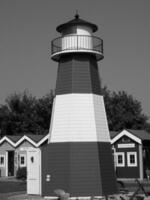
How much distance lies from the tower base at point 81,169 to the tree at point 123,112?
125ft

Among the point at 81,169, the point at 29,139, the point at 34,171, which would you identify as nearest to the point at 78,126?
the point at 81,169

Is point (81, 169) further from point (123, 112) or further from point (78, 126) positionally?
point (123, 112)

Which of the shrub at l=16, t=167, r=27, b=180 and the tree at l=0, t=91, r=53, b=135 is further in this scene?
the tree at l=0, t=91, r=53, b=135

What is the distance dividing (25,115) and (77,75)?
4065 centimetres

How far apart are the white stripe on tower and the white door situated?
241cm

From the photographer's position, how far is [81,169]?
72.7 ft

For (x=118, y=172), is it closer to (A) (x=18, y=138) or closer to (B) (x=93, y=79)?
(A) (x=18, y=138)

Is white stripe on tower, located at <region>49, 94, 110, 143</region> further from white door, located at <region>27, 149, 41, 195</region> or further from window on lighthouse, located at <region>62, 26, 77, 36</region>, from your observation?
window on lighthouse, located at <region>62, 26, 77, 36</region>

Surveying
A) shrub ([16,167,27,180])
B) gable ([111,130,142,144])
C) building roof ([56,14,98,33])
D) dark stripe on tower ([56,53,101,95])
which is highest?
building roof ([56,14,98,33])

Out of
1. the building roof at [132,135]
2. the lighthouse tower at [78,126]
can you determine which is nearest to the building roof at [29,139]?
the building roof at [132,135]

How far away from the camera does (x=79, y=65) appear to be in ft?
76.6

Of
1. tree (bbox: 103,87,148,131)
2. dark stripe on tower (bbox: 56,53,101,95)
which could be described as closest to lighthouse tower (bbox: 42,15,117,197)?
dark stripe on tower (bbox: 56,53,101,95)

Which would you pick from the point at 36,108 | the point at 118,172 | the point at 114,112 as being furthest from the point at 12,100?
the point at 118,172

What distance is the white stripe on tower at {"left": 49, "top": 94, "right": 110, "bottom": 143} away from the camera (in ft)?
73.7
